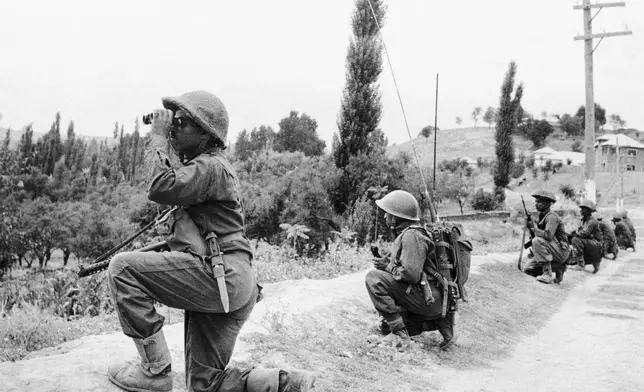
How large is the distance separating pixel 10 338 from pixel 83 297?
11.6 feet

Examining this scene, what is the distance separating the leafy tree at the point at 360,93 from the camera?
27.2 metres

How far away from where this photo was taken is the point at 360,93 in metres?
27.4

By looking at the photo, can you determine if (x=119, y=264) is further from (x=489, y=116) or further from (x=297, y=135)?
(x=489, y=116)

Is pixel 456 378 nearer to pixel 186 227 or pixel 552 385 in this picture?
pixel 552 385

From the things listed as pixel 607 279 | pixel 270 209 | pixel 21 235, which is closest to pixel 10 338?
pixel 607 279

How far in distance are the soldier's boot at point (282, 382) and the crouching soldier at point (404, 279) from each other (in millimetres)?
2641

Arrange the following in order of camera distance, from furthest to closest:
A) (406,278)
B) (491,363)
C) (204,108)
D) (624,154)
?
(624,154) → (491,363) → (406,278) → (204,108)

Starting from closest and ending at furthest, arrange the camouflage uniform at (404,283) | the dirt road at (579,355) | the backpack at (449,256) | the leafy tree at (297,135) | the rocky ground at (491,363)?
the rocky ground at (491,363) → the dirt road at (579,355) → the camouflage uniform at (404,283) → the backpack at (449,256) → the leafy tree at (297,135)

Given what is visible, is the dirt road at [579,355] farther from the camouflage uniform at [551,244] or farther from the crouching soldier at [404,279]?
the camouflage uniform at [551,244]

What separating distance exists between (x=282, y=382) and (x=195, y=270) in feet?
3.15

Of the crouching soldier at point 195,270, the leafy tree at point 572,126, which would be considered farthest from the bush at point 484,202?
the leafy tree at point 572,126

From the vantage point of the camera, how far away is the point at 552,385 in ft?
19.5

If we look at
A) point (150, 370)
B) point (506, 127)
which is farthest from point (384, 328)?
point (506, 127)

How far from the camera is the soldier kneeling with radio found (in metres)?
6.31
